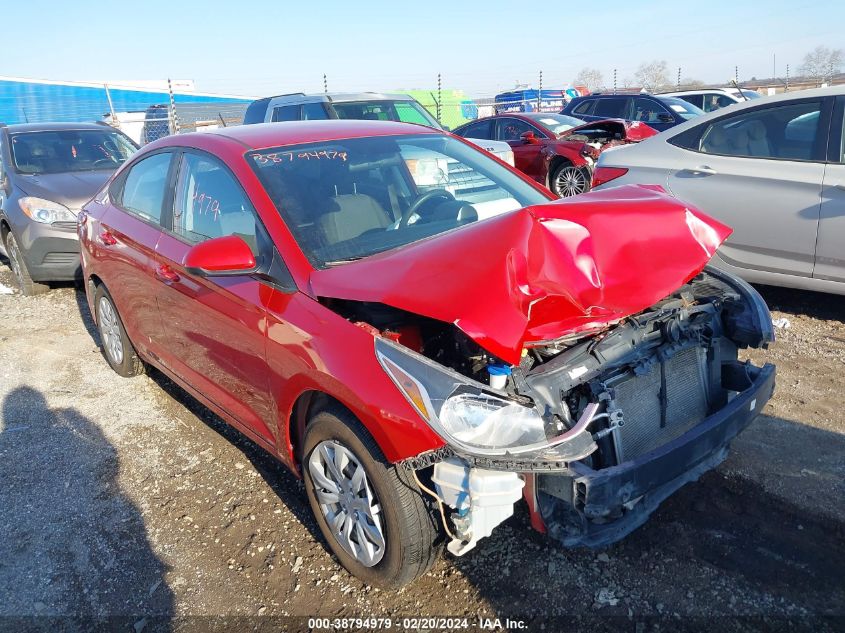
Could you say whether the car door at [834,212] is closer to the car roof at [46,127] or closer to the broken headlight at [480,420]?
the broken headlight at [480,420]

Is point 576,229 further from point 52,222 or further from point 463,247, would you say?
point 52,222

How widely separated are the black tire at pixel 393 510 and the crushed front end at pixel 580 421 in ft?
0.28

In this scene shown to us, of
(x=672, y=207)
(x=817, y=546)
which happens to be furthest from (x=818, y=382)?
(x=672, y=207)

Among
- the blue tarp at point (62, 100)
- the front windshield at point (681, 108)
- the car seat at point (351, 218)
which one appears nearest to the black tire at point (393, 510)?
the car seat at point (351, 218)

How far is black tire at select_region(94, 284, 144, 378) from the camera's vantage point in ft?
15.8

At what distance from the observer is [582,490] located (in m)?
2.15

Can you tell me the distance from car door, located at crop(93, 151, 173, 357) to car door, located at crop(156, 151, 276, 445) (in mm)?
164

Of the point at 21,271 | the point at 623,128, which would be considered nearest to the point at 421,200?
the point at 21,271

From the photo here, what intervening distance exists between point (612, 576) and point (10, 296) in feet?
25.3

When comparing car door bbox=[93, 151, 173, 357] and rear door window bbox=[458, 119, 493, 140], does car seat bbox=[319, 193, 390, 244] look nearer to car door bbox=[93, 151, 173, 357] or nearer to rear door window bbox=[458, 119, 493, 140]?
car door bbox=[93, 151, 173, 357]

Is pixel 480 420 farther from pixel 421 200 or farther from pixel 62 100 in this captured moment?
pixel 62 100

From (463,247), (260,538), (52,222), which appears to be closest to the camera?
(463,247)

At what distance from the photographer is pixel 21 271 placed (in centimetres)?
748

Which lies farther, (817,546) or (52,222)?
(52,222)
